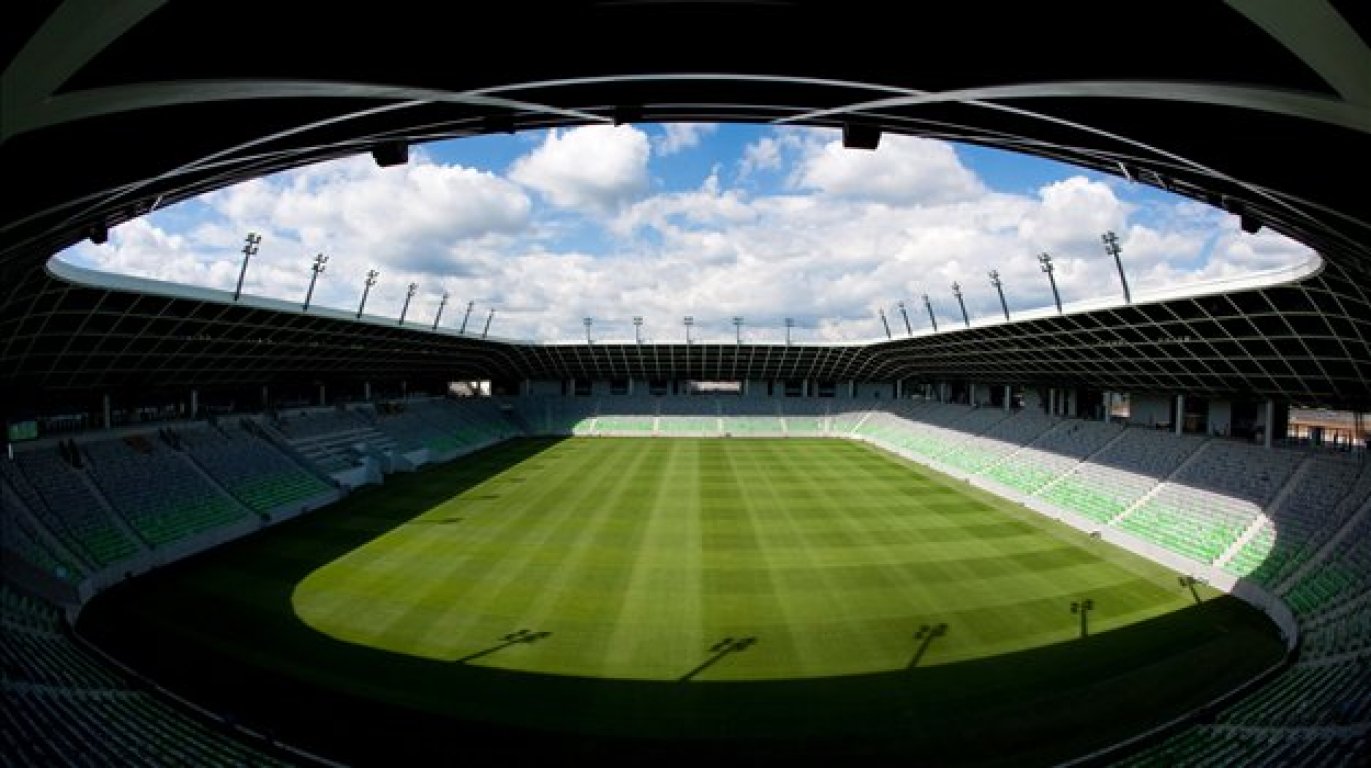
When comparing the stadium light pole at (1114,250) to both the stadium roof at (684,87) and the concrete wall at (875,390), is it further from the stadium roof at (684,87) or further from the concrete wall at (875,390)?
the concrete wall at (875,390)

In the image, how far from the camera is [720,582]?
24.1 m

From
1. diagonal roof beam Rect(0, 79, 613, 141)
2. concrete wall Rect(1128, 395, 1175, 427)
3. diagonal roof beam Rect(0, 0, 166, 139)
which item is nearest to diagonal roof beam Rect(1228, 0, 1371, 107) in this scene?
diagonal roof beam Rect(0, 0, 166, 139)

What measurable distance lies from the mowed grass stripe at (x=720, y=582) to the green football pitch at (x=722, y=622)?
0.12 m

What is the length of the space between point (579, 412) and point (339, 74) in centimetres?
7017

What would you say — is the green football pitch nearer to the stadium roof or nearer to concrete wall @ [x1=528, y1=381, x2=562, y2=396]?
the stadium roof

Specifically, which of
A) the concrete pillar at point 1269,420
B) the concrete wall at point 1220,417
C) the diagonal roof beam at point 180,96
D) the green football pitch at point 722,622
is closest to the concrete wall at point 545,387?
the green football pitch at point 722,622

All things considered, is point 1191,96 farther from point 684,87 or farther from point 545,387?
point 545,387

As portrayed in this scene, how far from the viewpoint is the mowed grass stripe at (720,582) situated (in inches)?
726

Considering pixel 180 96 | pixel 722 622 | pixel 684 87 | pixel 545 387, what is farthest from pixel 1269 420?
pixel 545 387

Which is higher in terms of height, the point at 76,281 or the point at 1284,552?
the point at 76,281

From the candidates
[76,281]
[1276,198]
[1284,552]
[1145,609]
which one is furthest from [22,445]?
[1284,552]

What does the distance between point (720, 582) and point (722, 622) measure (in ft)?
12.2

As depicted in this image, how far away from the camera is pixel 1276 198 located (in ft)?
30.1

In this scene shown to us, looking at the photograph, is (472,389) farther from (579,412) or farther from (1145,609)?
(1145,609)
